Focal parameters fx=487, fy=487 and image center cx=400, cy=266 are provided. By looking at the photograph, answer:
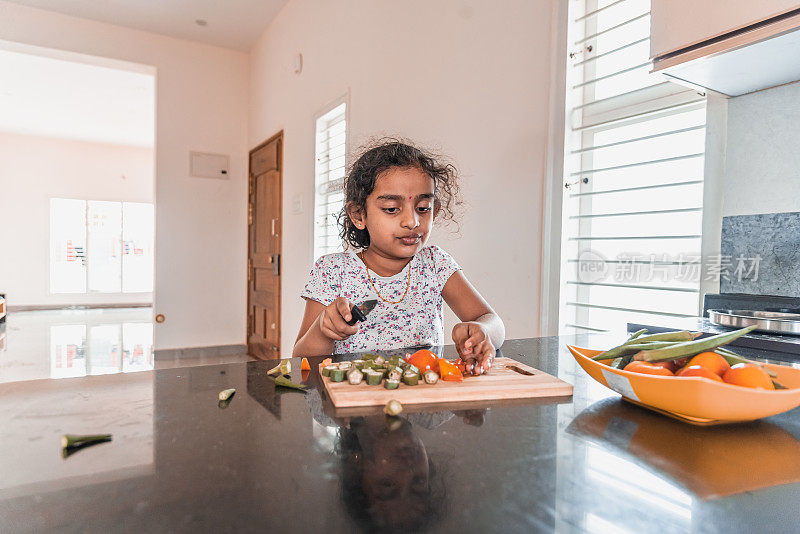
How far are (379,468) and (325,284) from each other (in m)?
1.01

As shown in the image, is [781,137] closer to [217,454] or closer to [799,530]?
[799,530]

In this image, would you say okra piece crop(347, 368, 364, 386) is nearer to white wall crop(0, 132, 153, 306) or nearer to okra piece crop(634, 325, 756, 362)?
okra piece crop(634, 325, 756, 362)

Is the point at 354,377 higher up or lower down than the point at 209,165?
lower down

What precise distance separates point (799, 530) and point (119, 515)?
508 mm

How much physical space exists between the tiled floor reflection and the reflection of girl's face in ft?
11.4

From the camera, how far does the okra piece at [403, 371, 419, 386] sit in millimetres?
735

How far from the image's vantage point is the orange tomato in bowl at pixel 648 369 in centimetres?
64

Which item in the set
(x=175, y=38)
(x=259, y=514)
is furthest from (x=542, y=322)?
(x=175, y=38)

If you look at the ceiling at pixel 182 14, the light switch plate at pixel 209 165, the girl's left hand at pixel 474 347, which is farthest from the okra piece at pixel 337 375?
the light switch plate at pixel 209 165

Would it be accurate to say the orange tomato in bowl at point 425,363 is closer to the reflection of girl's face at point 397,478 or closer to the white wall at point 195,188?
the reflection of girl's face at point 397,478

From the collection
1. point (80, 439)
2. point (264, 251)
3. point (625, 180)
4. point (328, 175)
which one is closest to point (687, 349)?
point (80, 439)

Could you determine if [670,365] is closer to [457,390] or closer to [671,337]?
[671,337]

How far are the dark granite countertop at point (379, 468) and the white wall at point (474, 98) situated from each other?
51.1 inches

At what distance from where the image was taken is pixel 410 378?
0.73 meters
